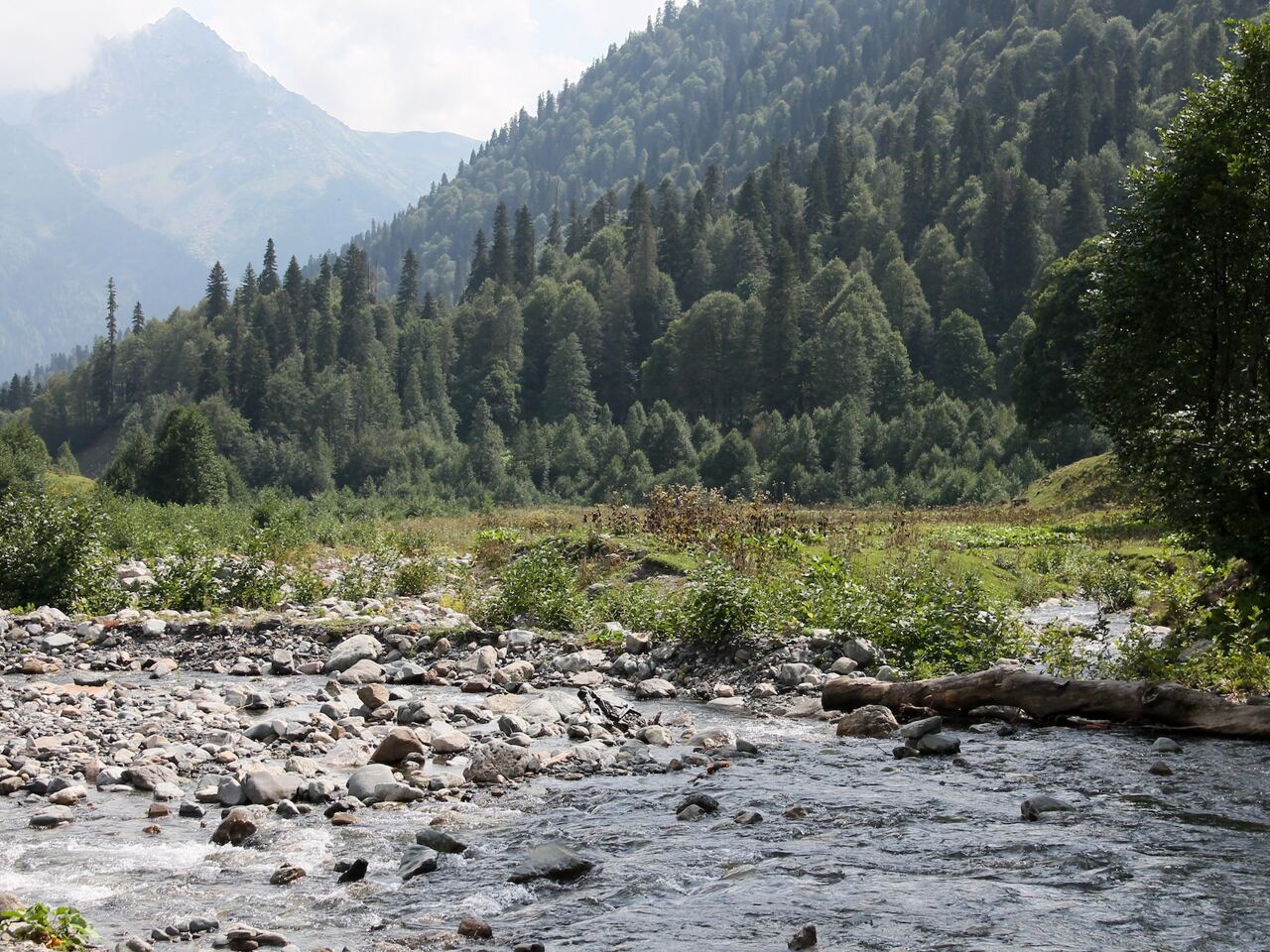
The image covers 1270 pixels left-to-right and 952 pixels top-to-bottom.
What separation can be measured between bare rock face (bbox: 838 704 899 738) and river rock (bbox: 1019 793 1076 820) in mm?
3652

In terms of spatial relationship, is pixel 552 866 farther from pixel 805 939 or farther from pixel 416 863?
pixel 805 939

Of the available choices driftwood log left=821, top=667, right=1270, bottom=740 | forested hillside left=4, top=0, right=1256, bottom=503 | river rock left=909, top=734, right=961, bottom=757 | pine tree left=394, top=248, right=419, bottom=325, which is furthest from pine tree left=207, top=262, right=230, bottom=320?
river rock left=909, top=734, right=961, bottom=757

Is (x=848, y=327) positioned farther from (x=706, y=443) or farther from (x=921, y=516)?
(x=921, y=516)

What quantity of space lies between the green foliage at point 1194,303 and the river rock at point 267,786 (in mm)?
12302

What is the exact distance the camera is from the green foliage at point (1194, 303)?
54.0ft

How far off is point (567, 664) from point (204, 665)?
260 inches

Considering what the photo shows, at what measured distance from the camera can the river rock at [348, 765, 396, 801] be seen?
1197 cm

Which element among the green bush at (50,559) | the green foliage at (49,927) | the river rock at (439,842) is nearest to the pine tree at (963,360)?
the green bush at (50,559)

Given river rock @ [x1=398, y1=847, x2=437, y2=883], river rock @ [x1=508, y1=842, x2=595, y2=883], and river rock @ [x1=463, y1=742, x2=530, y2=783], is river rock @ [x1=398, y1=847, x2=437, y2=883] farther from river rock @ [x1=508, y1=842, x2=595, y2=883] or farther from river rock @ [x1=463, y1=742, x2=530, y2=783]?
river rock @ [x1=463, y1=742, x2=530, y2=783]

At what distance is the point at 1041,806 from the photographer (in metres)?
11.1

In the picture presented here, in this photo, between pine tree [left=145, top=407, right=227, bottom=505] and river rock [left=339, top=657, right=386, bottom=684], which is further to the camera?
pine tree [left=145, top=407, right=227, bottom=505]

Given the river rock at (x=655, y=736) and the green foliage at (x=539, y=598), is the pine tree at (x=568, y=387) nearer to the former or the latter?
the green foliage at (x=539, y=598)

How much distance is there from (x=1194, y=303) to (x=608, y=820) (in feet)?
41.4

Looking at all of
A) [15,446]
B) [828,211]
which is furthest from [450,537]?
[828,211]
